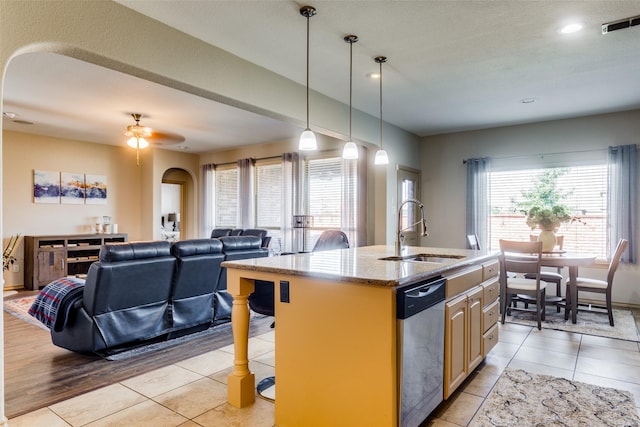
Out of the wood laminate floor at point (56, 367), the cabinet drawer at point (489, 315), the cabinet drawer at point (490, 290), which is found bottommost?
the wood laminate floor at point (56, 367)

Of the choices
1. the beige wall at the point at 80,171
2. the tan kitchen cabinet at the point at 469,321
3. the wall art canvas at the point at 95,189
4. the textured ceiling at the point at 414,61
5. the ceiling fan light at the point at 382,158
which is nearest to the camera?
the tan kitchen cabinet at the point at 469,321

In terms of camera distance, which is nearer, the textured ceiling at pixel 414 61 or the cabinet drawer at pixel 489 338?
the textured ceiling at pixel 414 61

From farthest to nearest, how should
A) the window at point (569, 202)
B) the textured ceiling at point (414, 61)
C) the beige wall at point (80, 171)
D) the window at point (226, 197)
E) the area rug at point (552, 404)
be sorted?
1. the window at point (226, 197)
2. the beige wall at point (80, 171)
3. the window at point (569, 202)
4. the textured ceiling at point (414, 61)
5. the area rug at point (552, 404)

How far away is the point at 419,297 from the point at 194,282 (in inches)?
104

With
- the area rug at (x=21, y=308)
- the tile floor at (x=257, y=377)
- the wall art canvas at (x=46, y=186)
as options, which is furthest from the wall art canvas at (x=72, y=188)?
the tile floor at (x=257, y=377)

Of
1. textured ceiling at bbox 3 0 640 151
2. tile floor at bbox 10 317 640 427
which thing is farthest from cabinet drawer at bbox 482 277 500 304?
textured ceiling at bbox 3 0 640 151

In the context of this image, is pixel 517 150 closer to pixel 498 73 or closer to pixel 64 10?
pixel 498 73

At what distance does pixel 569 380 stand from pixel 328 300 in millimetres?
2123

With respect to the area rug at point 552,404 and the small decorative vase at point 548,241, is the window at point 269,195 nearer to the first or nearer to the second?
the small decorative vase at point 548,241

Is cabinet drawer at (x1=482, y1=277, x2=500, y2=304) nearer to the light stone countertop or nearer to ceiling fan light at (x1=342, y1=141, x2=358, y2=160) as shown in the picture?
the light stone countertop

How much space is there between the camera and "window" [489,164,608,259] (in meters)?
5.43

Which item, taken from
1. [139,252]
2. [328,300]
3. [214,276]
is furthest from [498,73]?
[139,252]

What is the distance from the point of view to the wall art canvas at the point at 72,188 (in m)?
7.32

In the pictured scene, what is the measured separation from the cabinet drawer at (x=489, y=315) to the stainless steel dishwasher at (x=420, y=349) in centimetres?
85
